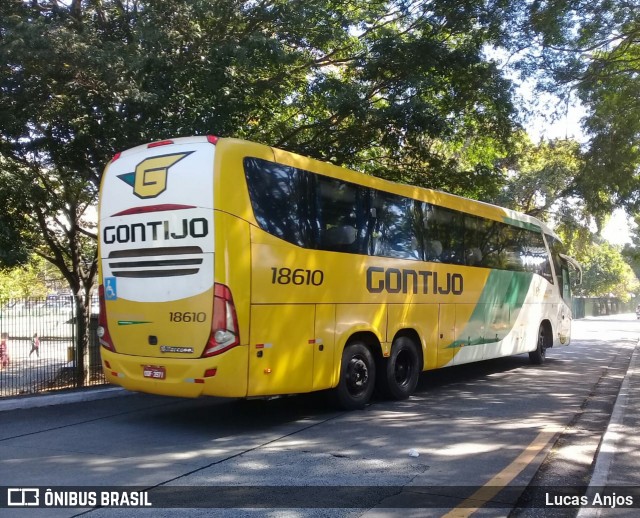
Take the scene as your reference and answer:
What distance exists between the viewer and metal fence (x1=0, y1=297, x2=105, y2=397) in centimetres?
1127

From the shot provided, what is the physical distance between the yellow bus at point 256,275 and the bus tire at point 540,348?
601cm

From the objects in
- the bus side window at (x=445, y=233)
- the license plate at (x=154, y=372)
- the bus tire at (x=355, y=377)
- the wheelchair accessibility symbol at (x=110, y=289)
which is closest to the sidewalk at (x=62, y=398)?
the wheelchair accessibility symbol at (x=110, y=289)

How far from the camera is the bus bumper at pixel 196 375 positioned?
23.2ft

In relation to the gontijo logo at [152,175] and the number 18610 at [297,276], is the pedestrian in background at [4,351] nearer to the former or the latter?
the gontijo logo at [152,175]

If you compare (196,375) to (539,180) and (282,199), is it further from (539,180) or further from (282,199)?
(539,180)

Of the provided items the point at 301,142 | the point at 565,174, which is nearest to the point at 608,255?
the point at 565,174

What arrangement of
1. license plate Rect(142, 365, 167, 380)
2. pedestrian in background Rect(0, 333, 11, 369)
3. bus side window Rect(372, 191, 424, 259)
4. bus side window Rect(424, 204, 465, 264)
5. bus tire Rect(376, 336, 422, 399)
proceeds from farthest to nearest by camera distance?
pedestrian in background Rect(0, 333, 11, 369) < bus side window Rect(424, 204, 465, 264) < bus tire Rect(376, 336, 422, 399) < bus side window Rect(372, 191, 424, 259) < license plate Rect(142, 365, 167, 380)

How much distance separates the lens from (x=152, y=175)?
770 centimetres

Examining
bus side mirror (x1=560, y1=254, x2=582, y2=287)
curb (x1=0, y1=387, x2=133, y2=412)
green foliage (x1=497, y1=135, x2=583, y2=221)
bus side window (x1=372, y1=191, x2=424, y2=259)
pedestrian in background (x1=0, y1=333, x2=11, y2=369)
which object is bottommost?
curb (x1=0, y1=387, x2=133, y2=412)

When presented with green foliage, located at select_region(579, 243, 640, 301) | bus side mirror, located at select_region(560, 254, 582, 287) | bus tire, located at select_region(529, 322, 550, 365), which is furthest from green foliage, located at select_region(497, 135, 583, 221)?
green foliage, located at select_region(579, 243, 640, 301)

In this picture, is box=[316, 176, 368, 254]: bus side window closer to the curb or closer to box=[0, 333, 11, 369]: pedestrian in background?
the curb

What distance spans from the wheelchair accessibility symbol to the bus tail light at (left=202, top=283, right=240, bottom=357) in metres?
1.75

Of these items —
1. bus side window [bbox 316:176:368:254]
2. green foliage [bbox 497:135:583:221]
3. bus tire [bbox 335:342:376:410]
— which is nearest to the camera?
bus side window [bbox 316:176:368:254]

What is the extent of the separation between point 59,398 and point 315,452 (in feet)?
15.7
